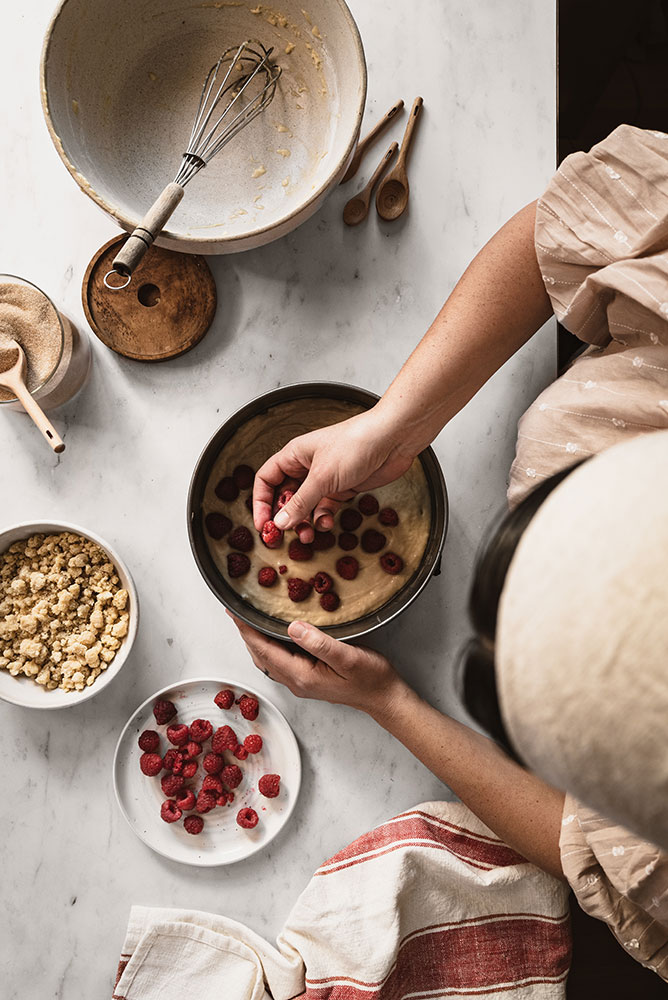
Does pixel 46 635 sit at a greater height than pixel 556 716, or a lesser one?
lesser

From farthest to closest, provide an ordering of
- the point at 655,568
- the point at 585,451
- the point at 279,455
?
the point at 279,455 < the point at 585,451 < the point at 655,568

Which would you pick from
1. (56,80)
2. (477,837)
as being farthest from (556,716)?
(56,80)

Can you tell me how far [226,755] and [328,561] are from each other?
11.2 inches

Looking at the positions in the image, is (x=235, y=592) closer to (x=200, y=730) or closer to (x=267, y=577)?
(x=267, y=577)

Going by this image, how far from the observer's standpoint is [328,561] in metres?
0.89

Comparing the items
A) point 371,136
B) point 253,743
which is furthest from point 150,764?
point 371,136

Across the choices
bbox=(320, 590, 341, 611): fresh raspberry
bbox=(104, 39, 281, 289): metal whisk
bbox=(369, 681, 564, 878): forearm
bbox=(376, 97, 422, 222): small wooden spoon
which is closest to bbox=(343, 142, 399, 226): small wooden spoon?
bbox=(376, 97, 422, 222): small wooden spoon

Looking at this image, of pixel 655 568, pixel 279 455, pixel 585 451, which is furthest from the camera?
pixel 279 455

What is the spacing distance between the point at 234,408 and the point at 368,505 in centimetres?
22

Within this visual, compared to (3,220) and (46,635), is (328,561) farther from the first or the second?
(3,220)

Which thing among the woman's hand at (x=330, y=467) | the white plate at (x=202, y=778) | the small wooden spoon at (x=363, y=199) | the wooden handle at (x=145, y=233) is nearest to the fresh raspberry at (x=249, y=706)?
the white plate at (x=202, y=778)

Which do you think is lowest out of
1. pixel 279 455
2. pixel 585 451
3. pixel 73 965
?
pixel 73 965

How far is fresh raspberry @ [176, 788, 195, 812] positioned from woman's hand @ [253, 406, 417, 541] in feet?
1.15

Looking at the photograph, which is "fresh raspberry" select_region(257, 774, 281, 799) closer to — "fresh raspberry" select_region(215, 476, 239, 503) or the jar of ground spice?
"fresh raspberry" select_region(215, 476, 239, 503)
